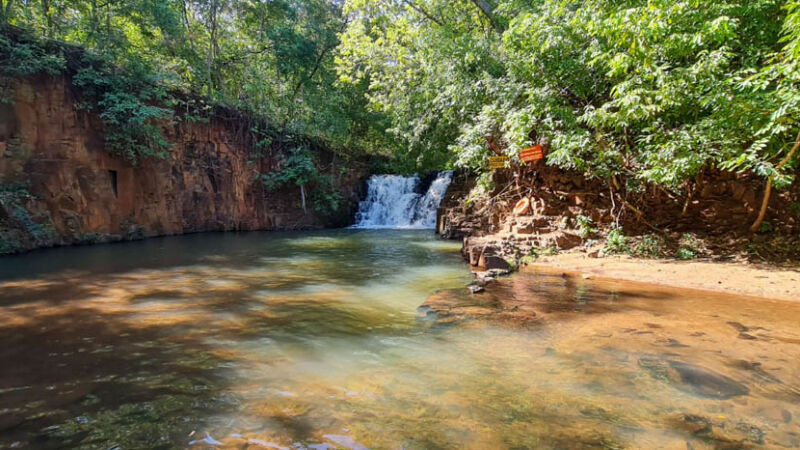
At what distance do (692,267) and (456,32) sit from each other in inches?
390

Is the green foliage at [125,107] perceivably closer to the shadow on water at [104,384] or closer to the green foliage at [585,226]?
the shadow on water at [104,384]

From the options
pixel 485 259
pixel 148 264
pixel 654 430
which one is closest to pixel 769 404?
pixel 654 430

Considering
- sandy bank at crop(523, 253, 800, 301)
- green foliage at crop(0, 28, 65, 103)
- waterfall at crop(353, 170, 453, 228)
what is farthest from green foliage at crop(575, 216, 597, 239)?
green foliage at crop(0, 28, 65, 103)

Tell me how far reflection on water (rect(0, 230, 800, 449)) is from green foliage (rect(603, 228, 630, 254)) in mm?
2151

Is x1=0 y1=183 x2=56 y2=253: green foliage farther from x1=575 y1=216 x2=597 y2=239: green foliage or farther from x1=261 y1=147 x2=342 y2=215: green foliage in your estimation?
x1=575 y1=216 x2=597 y2=239: green foliage

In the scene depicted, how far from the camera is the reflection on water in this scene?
2254 mm

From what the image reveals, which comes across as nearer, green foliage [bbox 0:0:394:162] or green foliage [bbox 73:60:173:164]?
green foliage [bbox 73:60:173:164]

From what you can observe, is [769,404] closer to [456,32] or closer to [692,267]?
[692,267]

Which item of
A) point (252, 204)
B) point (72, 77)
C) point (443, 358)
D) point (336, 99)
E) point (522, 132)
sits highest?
point (336, 99)

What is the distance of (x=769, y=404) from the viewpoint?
248 cm

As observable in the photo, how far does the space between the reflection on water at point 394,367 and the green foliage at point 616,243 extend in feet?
7.06

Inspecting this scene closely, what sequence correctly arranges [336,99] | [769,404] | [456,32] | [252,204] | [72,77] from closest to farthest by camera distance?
[769,404], [72,77], [456,32], [252,204], [336,99]

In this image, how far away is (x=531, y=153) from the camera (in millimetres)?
8312

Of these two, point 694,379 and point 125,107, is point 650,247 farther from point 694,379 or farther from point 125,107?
point 125,107
